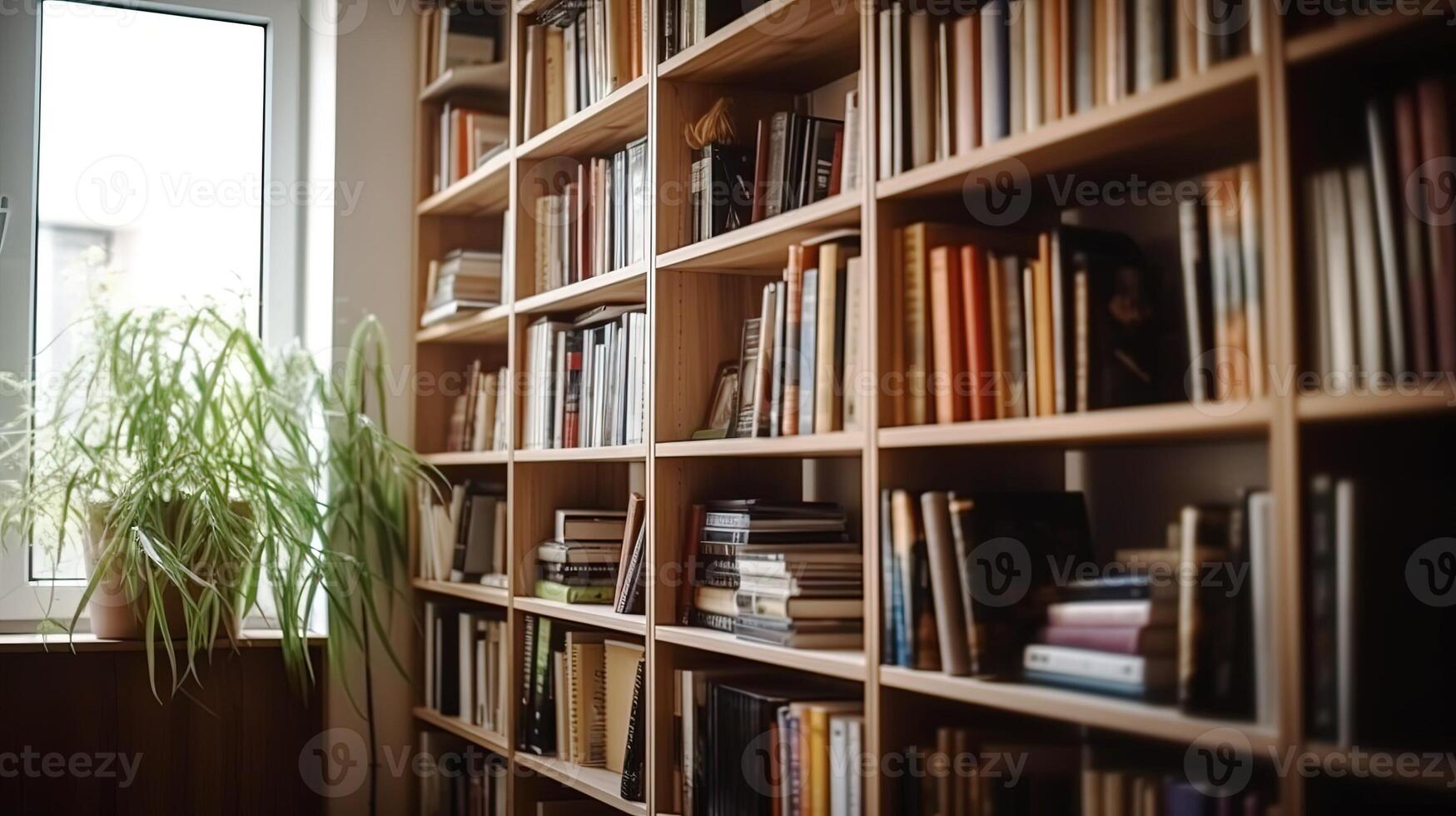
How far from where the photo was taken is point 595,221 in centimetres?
262

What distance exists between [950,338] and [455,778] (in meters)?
2.03

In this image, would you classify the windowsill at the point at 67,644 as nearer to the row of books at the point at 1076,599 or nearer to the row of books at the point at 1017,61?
the row of books at the point at 1076,599

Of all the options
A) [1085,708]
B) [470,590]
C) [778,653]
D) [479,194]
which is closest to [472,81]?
[479,194]

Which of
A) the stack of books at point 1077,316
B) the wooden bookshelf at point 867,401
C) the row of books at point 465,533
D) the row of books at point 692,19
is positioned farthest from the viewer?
the row of books at point 465,533

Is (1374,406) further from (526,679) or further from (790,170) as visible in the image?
(526,679)

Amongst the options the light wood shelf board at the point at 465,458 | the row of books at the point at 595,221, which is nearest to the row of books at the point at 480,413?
the light wood shelf board at the point at 465,458

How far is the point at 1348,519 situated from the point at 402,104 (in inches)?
108

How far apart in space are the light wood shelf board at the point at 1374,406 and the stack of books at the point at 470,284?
2222mm

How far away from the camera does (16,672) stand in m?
2.87

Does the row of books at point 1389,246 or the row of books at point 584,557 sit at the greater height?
the row of books at point 1389,246

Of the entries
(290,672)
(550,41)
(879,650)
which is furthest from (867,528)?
(290,672)

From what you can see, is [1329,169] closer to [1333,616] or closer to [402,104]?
[1333,616]

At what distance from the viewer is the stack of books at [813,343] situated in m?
1.86

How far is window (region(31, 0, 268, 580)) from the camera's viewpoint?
3234mm
